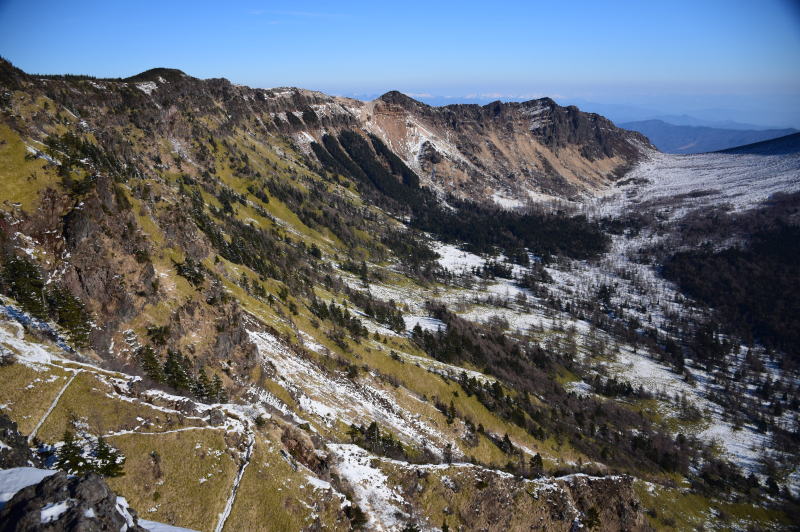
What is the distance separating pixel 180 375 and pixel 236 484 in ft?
62.3

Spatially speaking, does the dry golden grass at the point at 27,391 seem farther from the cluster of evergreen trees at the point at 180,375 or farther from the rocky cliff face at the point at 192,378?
the cluster of evergreen trees at the point at 180,375

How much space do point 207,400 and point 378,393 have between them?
45893mm

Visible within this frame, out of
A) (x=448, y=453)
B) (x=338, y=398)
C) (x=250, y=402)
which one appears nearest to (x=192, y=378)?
(x=250, y=402)

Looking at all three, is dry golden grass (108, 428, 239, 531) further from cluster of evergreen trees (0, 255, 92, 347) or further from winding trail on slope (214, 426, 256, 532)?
cluster of evergreen trees (0, 255, 92, 347)

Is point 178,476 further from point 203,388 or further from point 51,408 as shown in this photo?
point 203,388

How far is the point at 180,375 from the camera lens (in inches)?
2127

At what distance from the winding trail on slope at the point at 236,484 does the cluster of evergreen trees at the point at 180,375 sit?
9658 millimetres

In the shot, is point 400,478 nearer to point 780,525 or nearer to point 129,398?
point 129,398

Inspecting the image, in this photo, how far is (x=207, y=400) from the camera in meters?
53.7

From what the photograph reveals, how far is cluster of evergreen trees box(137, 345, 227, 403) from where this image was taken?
5306cm

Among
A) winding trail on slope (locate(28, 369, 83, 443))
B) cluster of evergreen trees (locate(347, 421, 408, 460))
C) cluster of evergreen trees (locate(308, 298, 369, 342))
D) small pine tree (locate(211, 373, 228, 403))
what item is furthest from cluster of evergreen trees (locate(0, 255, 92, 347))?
cluster of evergreen trees (locate(308, 298, 369, 342))

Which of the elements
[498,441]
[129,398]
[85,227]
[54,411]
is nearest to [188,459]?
[129,398]

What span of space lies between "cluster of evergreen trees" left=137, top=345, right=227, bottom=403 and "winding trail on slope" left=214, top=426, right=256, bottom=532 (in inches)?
380

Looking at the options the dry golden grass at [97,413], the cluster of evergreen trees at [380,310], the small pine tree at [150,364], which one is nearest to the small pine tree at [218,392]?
the small pine tree at [150,364]
